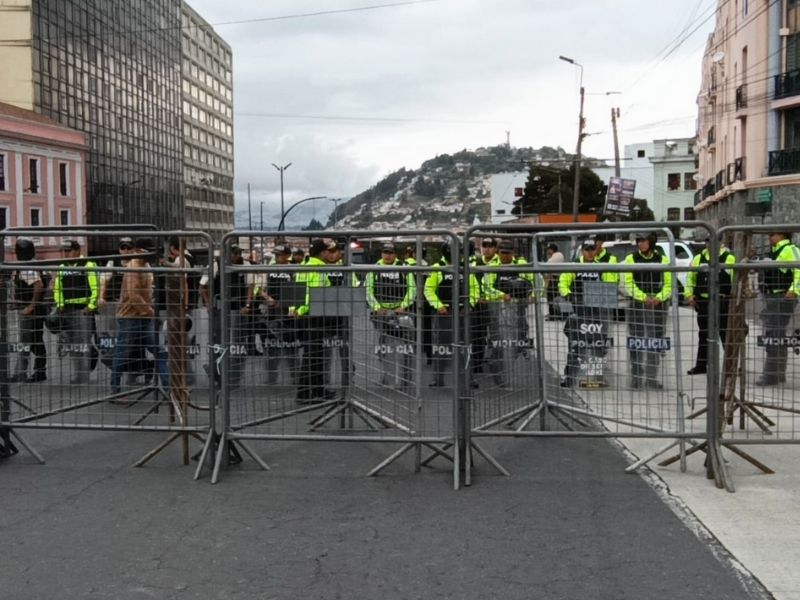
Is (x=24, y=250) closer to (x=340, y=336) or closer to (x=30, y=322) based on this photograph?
(x=30, y=322)

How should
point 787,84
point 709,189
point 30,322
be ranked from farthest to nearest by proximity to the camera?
1. point 709,189
2. point 787,84
3. point 30,322

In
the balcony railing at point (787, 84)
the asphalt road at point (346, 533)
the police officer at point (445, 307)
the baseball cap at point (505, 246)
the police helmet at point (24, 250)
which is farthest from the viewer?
the balcony railing at point (787, 84)

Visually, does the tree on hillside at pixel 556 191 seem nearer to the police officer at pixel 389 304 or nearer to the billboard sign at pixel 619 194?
the billboard sign at pixel 619 194

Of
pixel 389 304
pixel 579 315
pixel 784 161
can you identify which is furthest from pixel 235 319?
pixel 784 161

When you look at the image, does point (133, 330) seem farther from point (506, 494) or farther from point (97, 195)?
point (97, 195)

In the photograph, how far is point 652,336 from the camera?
274 inches

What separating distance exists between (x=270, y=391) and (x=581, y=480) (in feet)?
8.30

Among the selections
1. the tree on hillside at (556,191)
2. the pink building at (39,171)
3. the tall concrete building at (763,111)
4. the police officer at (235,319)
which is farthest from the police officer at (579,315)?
the tree on hillside at (556,191)

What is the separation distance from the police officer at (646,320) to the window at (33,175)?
63593mm

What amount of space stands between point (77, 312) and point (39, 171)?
6197 centimetres

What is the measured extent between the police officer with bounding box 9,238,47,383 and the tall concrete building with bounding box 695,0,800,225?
94.4ft

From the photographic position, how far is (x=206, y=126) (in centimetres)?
13650

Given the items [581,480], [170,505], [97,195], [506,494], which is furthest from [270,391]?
[97,195]

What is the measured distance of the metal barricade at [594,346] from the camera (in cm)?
675
